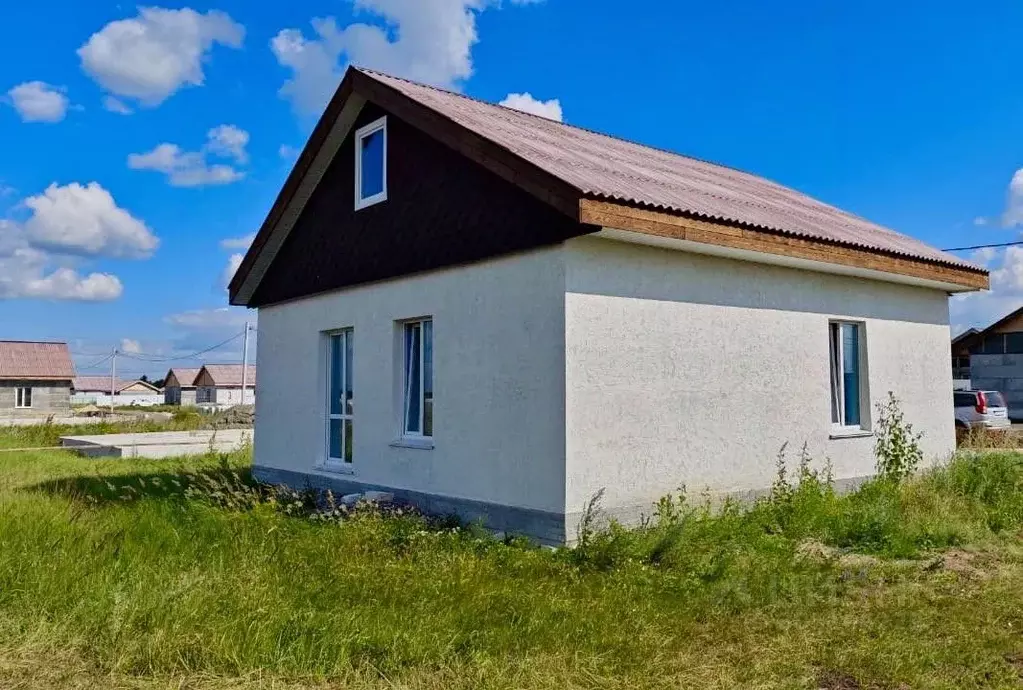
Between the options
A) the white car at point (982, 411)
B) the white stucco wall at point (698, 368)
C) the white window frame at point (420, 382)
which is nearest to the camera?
the white stucco wall at point (698, 368)

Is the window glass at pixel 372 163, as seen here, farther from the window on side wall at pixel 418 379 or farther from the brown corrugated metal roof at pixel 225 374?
the brown corrugated metal roof at pixel 225 374

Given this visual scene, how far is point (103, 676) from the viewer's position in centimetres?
450

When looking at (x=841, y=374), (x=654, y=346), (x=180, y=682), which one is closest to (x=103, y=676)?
(x=180, y=682)

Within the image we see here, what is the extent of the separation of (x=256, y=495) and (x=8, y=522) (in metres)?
3.10

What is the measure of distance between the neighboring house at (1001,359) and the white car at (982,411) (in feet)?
14.7

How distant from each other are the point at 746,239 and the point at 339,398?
231 inches

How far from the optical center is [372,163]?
10781 millimetres

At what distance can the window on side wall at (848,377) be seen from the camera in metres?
10.6

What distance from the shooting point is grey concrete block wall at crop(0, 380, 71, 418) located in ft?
166

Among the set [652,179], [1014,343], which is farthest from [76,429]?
[1014,343]

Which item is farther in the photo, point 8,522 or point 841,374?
point 841,374

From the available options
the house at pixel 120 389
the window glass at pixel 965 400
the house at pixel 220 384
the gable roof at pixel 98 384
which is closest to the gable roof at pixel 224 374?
the house at pixel 220 384

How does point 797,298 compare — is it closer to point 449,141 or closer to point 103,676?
point 449,141

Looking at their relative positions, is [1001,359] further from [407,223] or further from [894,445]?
[407,223]
